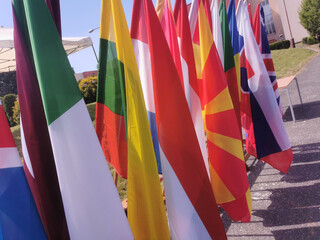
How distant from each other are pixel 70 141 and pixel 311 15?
3381 centimetres

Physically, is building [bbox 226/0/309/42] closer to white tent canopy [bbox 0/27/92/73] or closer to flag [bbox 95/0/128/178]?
white tent canopy [bbox 0/27/92/73]

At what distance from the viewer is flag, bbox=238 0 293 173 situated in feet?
9.84

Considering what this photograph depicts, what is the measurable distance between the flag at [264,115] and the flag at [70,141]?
6.76 feet

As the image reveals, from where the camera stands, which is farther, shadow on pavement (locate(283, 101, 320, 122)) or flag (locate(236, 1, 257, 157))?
shadow on pavement (locate(283, 101, 320, 122))

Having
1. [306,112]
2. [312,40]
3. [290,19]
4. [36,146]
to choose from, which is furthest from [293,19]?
[36,146]

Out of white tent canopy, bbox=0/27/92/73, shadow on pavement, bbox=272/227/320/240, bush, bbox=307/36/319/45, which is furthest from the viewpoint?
bush, bbox=307/36/319/45

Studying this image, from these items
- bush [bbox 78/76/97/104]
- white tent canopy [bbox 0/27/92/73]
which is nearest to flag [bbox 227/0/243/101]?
white tent canopy [bbox 0/27/92/73]

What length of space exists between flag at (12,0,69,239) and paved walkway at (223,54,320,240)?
1829 millimetres

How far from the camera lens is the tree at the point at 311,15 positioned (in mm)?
29523

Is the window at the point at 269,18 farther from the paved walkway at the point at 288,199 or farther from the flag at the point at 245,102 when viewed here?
the flag at the point at 245,102

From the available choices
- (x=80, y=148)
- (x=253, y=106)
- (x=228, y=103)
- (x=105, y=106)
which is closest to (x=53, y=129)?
(x=80, y=148)

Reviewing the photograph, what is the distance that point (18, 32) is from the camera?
1.54 metres

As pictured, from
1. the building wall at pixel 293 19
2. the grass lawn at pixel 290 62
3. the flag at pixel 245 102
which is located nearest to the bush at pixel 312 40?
the building wall at pixel 293 19

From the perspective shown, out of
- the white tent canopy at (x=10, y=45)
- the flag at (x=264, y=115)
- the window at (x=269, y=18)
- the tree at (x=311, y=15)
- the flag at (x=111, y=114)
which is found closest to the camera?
the flag at (x=111, y=114)
